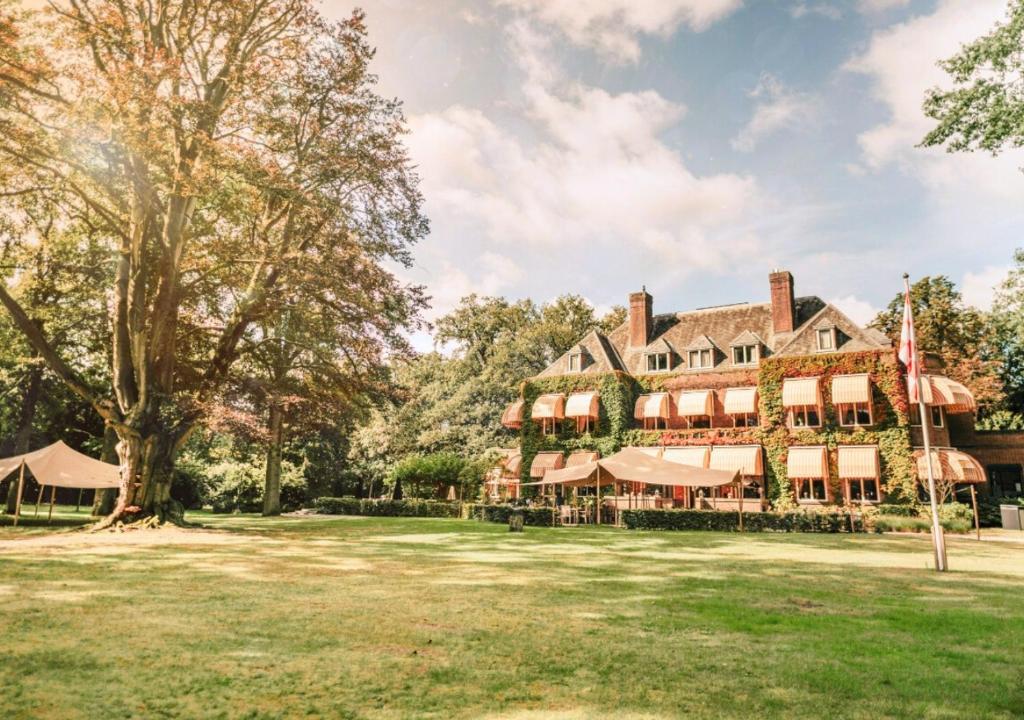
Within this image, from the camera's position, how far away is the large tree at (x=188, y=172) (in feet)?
56.7

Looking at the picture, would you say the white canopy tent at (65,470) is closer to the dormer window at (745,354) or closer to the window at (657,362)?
the window at (657,362)

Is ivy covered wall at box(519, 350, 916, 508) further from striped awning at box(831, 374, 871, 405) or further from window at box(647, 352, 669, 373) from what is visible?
window at box(647, 352, 669, 373)

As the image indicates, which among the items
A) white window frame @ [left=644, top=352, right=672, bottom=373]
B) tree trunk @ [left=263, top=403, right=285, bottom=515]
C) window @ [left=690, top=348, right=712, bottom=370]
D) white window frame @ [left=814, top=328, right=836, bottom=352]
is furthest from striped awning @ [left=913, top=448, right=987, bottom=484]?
tree trunk @ [left=263, top=403, right=285, bottom=515]

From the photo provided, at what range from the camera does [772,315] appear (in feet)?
121

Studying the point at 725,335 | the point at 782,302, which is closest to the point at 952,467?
the point at 782,302

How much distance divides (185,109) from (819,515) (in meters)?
26.4

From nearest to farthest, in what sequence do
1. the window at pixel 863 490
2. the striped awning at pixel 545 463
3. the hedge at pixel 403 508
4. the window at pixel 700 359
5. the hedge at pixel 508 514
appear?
the hedge at pixel 508 514, the window at pixel 863 490, the hedge at pixel 403 508, the window at pixel 700 359, the striped awning at pixel 545 463

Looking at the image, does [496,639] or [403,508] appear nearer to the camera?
[496,639]

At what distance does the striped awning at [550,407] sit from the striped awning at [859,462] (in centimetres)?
1565

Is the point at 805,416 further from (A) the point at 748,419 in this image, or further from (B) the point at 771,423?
(A) the point at 748,419

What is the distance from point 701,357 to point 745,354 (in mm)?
2545

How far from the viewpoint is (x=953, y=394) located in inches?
1203

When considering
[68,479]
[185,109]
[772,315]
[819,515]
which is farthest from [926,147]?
[68,479]

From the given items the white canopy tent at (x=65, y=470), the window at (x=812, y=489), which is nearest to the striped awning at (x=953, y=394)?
the window at (x=812, y=489)
